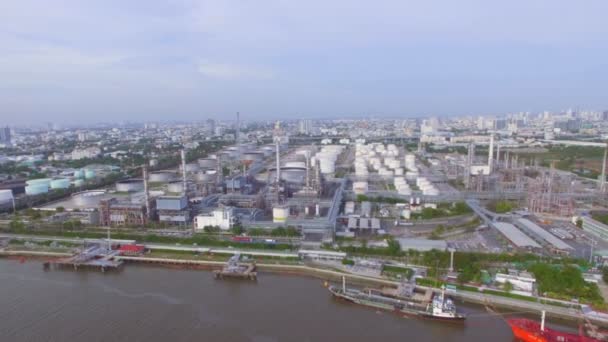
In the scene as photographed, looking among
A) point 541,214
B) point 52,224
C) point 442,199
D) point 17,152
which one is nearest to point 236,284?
point 52,224

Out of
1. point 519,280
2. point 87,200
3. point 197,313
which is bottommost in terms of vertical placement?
point 197,313

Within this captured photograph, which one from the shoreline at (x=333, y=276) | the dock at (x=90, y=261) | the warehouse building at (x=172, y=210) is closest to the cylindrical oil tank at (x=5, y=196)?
the shoreline at (x=333, y=276)

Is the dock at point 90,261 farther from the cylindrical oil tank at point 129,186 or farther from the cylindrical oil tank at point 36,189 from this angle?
the cylindrical oil tank at point 36,189

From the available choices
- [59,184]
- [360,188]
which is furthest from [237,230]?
[59,184]

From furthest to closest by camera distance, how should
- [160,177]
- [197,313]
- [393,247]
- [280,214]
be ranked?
1. [160,177]
2. [280,214]
3. [393,247]
4. [197,313]

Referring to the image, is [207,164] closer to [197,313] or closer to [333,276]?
[333,276]

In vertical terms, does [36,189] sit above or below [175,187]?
below

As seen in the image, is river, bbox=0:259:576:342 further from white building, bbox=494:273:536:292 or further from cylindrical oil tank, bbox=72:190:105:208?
cylindrical oil tank, bbox=72:190:105:208
